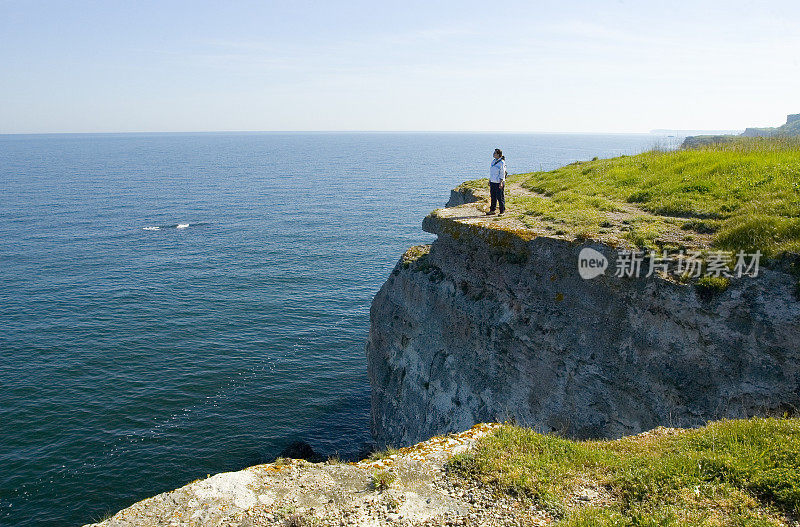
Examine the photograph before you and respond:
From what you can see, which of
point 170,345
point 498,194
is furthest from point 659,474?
point 170,345

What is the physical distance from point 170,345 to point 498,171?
2906 centimetres

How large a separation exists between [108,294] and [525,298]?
43.0 metres

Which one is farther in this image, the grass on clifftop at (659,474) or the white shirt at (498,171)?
the white shirt at (498,171)

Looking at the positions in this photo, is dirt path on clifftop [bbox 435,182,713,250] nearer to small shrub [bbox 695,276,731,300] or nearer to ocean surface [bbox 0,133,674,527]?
small shrub [bbox 695,276,731,300]

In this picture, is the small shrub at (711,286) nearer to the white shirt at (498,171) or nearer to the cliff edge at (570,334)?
the cliff edge at (570,334)

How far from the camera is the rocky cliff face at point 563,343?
1365 centimetres

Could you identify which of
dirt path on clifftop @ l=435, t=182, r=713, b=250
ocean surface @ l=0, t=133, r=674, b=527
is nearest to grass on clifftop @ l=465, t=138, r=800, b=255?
dirt path on clifftop @ l=435, t=182, r=713, b=250

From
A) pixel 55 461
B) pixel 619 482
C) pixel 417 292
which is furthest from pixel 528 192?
pixel 55 461

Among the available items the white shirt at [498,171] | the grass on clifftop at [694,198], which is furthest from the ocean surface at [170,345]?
the white shirt at [498,171]

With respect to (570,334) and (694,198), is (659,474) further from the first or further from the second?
(694,198)

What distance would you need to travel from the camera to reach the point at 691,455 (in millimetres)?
9266

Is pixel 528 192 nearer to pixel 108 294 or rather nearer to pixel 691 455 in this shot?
pixel 691 455

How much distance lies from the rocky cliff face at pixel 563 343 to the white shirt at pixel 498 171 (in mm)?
2548

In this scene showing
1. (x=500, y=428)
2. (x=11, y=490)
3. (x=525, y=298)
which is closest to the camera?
(x=500, y=428)
